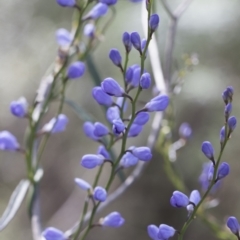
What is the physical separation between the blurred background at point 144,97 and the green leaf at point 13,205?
1021 mm

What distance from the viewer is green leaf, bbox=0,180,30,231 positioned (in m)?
0.62

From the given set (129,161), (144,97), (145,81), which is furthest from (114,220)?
(144,97)

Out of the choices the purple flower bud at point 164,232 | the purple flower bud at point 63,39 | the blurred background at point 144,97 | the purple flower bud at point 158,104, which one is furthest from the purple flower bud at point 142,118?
the blurred background at point 144,97

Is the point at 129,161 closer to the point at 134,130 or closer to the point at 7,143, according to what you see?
the point at 134,130

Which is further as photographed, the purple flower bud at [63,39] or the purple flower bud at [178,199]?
the purple flower bud at [63,39]

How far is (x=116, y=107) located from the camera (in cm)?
56

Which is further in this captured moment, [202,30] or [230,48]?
[230,48]

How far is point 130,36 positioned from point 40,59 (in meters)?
1.71

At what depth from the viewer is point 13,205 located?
26.2 inches

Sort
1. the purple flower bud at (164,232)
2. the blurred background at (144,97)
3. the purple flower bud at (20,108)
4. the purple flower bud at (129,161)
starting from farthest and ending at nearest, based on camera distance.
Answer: the blurred background at (144,97), the purple flower bud at (20,108), the purple flower bud at (129,161), the purple flower bud at (164,232)

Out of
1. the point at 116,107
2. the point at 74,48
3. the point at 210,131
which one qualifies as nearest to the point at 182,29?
the point at 210,131

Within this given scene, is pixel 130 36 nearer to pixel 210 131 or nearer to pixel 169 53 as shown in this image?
pixel 169 53

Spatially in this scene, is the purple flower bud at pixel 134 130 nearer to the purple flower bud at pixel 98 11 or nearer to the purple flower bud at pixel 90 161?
the purple flower bud at pixel 90 161

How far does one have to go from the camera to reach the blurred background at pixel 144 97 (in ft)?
5.59
